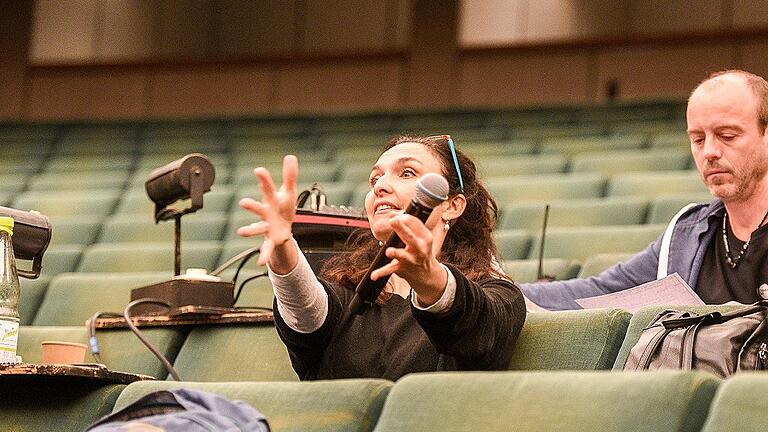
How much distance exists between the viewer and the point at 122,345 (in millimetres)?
852

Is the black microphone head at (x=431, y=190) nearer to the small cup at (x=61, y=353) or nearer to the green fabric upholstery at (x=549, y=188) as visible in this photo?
the small cup at (x=61, y=353)

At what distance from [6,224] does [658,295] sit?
0.40m

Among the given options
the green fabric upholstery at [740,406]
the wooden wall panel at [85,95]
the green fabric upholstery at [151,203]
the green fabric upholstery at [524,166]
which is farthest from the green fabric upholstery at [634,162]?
the wooden wall panel at [85,95]

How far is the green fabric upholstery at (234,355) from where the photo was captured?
79 centimetres

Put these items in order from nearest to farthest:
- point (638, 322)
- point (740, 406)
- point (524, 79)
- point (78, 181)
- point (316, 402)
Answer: point (740, 406) → point (316, 402) → point (638, 322) → point (78, 181) → point (524, 79)

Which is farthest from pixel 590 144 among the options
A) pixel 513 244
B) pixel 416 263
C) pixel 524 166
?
pixel 416 263

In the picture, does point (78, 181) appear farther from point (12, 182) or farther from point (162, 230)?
point (162, 230)

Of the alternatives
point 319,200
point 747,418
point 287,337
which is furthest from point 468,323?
point 319,200

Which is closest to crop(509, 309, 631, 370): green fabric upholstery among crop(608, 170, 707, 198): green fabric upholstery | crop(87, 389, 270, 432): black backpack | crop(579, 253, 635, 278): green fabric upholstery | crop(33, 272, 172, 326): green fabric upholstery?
crop(87, 389, 270, 432): black backpack

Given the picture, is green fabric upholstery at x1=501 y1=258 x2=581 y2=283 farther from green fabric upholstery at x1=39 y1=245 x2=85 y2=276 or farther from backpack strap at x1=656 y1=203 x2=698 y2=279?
green fabric upholstery at x1=39 y1=245 x2=85 y2=276

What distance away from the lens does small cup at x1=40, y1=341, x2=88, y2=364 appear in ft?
2.48

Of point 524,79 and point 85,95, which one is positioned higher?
point 524,79

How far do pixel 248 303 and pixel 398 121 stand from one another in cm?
120

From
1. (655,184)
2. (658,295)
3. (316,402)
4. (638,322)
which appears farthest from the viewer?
(655,184)
